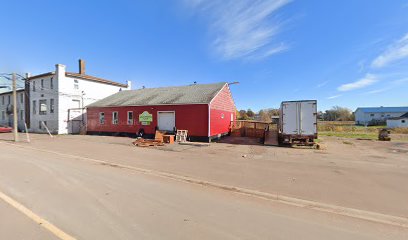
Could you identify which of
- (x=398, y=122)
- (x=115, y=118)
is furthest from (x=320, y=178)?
(x=398, y=122)

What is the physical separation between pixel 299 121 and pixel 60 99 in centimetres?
2862

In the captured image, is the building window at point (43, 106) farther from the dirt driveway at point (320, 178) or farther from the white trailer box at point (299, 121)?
the white trailer box at point (299, 121)

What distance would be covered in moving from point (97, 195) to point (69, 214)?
1055 millimetres

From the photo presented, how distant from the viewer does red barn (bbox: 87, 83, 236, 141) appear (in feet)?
63.7

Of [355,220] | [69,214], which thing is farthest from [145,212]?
[355,220]

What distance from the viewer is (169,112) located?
827 inches

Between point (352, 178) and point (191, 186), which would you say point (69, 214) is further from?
point (352, 178)

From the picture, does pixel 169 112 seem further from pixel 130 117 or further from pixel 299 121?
pixel 299 121

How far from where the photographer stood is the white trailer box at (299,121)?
15461 mm

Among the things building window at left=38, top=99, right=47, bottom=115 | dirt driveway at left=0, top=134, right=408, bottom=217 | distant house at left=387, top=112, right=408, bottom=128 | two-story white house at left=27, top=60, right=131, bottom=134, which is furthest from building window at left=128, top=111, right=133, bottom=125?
distant house at left=387, top=112, right=408, bottom=128

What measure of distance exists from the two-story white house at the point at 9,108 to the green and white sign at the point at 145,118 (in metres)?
25.5

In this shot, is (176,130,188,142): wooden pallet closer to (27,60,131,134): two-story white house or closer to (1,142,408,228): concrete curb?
(1,142,408,228): concrete curb

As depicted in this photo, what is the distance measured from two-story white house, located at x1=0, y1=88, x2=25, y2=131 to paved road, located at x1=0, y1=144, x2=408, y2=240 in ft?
122

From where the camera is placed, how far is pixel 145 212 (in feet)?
14.0
